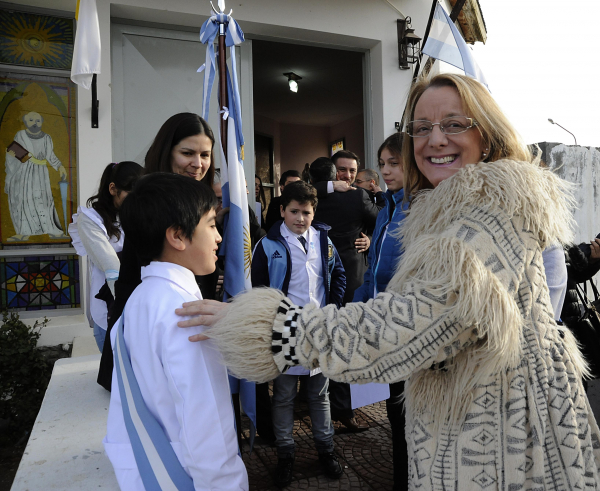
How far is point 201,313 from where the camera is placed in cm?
121

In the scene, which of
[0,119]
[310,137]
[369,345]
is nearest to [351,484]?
[369,345]

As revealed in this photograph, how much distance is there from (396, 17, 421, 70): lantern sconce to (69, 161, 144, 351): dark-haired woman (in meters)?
4.04

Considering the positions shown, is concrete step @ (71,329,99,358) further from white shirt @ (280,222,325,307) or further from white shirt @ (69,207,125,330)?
white shirt @ (280,222,325,307)

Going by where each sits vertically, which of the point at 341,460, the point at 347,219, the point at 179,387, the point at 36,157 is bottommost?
the point at 341,460

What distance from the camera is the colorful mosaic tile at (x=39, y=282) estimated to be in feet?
14.9

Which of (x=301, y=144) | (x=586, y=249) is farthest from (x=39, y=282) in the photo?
(x=301, y=144)

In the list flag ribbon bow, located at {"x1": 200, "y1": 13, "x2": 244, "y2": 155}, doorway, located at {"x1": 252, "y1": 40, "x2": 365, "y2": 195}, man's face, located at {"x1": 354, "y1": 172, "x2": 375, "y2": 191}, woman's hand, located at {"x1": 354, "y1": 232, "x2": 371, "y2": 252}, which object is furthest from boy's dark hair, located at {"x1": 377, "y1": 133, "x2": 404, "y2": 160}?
doorway, located at {"x1": 252, "y1": 40, "x2": 365, "y2": 195}

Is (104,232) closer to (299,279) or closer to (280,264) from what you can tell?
(280,264)

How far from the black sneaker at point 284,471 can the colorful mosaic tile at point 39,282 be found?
2.94 m

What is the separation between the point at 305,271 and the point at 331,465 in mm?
1283

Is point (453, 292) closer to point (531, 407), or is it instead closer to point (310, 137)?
point (531, 407)

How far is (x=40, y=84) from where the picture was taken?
4.49 metres

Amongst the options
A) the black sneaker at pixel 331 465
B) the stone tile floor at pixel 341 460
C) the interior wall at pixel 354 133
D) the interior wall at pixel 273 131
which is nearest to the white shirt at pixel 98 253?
the stone tile floor at pixel 341 460

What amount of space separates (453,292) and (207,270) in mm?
777
